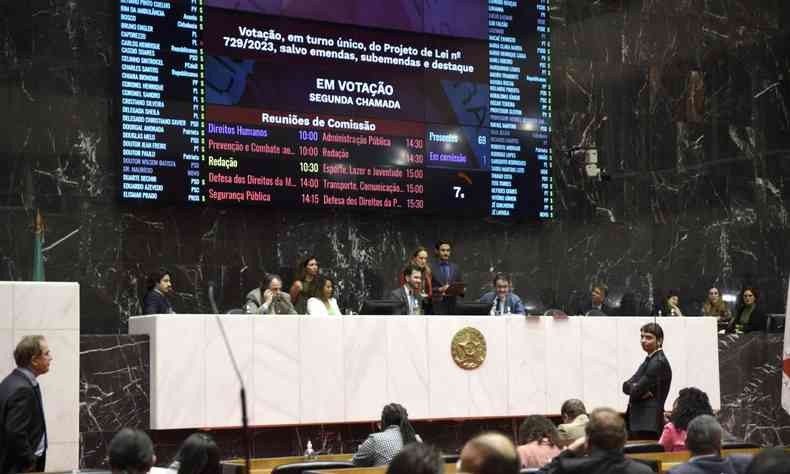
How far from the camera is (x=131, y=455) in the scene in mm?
5336

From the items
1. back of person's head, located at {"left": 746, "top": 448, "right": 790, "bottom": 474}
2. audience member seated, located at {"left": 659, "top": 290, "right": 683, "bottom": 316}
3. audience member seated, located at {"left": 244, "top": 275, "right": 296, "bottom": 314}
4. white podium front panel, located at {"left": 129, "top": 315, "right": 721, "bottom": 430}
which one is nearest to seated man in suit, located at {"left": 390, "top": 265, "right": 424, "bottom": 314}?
white podium front panel, located at {"left": 129, "top": 315, "right": 721, "bottom": 430}

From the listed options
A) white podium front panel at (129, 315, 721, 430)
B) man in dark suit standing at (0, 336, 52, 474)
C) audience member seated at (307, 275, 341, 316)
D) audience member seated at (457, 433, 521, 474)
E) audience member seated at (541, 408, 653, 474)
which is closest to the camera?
audience member seated at (457, 433, 521, 474)

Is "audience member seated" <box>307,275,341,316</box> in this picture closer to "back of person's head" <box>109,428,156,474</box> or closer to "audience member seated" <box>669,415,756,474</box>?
"audience member seated" <box>669,415,756,474</box>

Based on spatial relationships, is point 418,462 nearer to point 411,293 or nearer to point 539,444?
point 539,444

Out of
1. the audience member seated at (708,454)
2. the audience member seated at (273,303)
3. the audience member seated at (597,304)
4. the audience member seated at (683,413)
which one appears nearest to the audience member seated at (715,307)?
the audience member seated at (597,304)

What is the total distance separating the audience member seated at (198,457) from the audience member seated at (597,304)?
10004 mm

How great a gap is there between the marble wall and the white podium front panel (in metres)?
2.03

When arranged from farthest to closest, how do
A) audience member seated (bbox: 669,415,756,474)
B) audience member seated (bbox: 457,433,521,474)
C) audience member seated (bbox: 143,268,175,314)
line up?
1. audience member seated (bbox: 143,268,175,314)
2. audience member seated (bbox: 669,415,756,474)
3. audience member seated (bbox: 457,433,521,474)

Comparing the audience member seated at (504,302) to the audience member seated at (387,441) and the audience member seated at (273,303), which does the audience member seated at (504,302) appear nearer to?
the audience member seated at (273,303)

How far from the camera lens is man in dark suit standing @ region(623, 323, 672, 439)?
10.4 metres

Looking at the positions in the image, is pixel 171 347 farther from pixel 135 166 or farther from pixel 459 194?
pixel 459 194

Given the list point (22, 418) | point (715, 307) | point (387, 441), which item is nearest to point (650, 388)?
point (387, 441)

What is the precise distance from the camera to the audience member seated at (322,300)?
42.0 feet

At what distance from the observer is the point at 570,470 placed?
5625 mm
